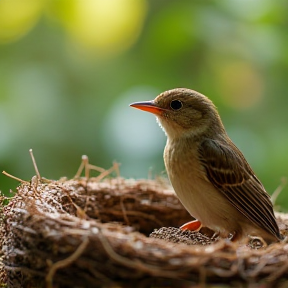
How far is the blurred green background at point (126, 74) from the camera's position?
260 inches

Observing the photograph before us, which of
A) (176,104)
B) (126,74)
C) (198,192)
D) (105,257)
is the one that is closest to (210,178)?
(198,192)

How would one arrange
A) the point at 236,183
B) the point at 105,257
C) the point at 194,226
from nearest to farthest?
the point at 105,257 < the point at 236,183 < the point at 194,226

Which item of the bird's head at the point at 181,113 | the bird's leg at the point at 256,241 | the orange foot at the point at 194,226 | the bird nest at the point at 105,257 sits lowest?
the bird's leg at the point at 256,241

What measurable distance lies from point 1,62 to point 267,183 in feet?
10.2

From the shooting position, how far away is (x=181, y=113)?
4.81m

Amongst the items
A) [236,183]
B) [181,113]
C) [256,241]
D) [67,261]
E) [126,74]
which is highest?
[126,74]

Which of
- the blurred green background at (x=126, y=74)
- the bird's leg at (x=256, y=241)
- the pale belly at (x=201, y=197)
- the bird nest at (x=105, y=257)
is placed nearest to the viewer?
the bird nest at (x=105, y=257)

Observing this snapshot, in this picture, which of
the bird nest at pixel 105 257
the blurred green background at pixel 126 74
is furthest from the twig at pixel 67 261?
the blurred green background at pixel 126 74

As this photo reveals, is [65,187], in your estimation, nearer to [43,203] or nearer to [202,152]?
[43,203]

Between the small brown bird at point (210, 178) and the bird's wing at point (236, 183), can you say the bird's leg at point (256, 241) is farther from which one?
the bird's wing at point (236, 183)

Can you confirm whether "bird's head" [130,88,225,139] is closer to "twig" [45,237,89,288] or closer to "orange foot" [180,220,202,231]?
"orange foot" [180,220,202,231]

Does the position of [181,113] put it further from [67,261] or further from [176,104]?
[67,261]

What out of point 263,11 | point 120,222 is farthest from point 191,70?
point 120,222

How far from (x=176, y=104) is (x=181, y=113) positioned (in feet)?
0.24
